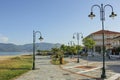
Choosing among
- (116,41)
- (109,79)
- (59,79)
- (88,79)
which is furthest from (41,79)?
(116,41)

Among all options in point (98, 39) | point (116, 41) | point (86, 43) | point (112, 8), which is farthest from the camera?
point (98, 39)

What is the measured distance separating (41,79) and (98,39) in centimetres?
10182

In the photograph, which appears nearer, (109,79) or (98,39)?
(109,79)

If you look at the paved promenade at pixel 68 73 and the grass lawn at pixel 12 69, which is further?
the grass lawn at pixel 12 69

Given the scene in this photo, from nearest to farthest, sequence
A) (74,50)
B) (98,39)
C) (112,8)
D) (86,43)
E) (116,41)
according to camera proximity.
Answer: (112,8), (74,50), (116,41), (86,43), (98,39)

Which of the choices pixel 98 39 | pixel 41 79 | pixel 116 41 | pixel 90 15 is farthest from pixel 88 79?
pixel 98 39

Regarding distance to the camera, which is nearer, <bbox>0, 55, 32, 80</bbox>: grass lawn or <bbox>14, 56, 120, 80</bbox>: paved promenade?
<bbox>14, 56, 120, 80</bbox>: paved promenade

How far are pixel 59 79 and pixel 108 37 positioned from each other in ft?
343

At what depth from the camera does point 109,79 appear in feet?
74.8

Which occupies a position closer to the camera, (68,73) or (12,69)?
(68,73)

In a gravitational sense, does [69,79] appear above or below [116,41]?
below

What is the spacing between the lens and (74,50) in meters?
77.7

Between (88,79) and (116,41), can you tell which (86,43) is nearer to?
(116,41)

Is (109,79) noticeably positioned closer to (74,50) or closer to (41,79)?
(41,79)
